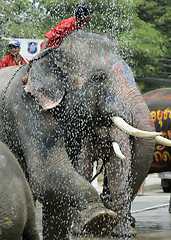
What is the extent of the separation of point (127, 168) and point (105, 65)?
6.44 ft

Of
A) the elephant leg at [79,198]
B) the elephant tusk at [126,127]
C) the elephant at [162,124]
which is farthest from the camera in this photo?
the elephant at [162,124]

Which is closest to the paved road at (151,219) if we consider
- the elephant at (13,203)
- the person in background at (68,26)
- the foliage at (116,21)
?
the person in background at (68,26)

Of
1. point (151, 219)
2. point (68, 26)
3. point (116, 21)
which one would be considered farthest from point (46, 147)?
point (116, 21)

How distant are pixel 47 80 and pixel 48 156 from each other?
2.54 feet

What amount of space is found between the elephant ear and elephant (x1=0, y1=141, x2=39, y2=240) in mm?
1924

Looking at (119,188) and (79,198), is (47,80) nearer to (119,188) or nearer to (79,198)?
(79,198)

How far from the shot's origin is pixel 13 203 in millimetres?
3838

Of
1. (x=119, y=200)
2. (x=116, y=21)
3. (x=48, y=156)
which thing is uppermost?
(x=48, y=156)

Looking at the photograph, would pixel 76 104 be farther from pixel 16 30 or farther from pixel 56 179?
pixel 16 30

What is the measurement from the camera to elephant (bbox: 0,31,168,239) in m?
5.81

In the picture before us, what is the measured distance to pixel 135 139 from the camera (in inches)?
325

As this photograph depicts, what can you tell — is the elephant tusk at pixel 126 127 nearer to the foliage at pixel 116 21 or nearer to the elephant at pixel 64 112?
the elephant at pixel 64 112

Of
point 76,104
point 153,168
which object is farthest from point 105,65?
point 153,168

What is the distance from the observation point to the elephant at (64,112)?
5809 millimetres
